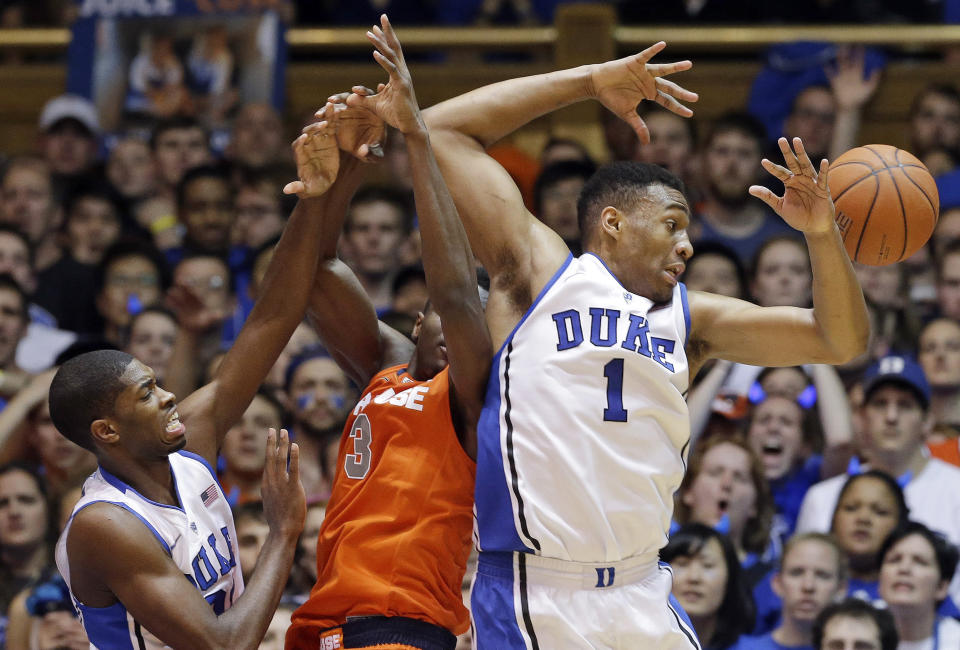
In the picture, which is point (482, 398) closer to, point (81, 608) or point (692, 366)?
point (692, 366)

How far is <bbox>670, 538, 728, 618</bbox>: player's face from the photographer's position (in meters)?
5.71

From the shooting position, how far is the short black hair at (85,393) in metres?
3.96

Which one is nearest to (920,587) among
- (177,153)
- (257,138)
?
(257,138)

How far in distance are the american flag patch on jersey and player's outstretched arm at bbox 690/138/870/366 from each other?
1.52 metres

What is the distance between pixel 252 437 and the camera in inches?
254

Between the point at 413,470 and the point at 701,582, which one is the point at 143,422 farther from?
the point at 701,582

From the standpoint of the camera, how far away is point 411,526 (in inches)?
155

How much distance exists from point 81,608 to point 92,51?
5.61 meters

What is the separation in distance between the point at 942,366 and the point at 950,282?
55 centimetres

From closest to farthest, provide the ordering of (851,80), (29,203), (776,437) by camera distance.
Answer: (776,437), (29,203), (851,80)

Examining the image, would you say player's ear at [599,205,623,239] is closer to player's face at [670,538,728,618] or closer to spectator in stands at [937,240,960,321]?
player's face at [670,538,728,618]

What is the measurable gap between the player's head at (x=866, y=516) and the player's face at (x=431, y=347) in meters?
2.47

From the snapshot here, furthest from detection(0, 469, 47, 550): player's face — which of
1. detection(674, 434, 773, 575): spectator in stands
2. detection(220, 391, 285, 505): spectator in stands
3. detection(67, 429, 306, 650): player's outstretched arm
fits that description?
detection(674, 434, 773, 575): spectator in stands

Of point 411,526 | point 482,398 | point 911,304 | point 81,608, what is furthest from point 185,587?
point 911,304
